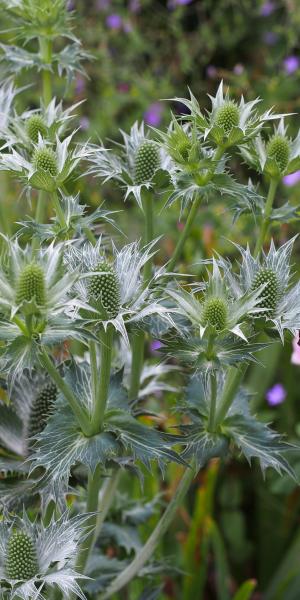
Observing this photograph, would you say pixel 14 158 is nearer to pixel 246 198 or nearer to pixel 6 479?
pixel 246 198

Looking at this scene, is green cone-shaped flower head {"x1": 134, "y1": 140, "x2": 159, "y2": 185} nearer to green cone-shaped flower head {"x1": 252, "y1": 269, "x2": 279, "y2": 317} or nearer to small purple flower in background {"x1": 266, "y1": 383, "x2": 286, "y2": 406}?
green cone-shaped flower head {"x1": 252, "y1": 269, "x2": 279, "y2": 317}

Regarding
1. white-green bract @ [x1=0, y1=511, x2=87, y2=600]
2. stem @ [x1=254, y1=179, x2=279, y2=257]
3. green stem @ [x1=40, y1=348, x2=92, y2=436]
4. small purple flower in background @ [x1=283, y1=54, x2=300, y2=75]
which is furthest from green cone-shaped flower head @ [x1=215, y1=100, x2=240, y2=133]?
small purple flower in background @ [x1=283, y1=54, x2=300, y2=75]

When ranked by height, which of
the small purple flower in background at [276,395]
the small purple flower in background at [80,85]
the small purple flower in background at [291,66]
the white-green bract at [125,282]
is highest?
the white-green bract at [125,282]

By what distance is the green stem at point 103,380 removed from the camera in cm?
86

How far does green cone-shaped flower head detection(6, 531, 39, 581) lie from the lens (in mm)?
870

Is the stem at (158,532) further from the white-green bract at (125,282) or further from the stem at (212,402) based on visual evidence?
the white-green bract at (125,282)

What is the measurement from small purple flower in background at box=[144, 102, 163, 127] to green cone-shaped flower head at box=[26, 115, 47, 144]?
1883 millimetres

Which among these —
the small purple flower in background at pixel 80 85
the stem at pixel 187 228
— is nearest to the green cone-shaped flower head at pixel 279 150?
the stem at pixel 187 228

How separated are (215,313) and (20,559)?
0.34 meters

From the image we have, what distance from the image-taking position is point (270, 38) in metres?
3.40

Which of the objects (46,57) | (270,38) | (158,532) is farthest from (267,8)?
(158,532)

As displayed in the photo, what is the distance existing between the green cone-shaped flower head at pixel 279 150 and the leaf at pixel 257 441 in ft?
1.07

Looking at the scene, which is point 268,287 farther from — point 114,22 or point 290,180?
point 114,22

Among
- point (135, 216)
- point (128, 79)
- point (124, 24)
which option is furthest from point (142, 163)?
point (124, 24)
